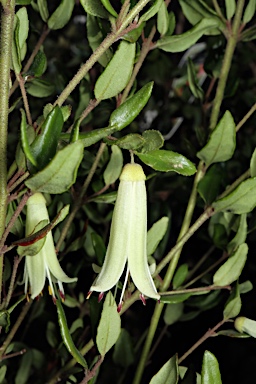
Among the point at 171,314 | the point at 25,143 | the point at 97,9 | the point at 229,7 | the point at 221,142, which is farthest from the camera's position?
the point at 171,314

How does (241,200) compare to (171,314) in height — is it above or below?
above

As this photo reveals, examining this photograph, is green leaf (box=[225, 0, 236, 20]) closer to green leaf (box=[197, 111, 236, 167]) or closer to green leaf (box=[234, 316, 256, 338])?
green leaf (box=[197, 111, 236, 167])

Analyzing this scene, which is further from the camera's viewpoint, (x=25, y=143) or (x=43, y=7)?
(x=43, y=7)

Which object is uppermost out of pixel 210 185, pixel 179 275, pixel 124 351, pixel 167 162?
pixel 167 162

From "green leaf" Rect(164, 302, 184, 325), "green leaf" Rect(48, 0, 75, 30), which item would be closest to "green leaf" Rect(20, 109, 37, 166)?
"green leaf" Rect(48, 0, 75, 30)

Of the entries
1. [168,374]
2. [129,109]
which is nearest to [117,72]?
[129,109]

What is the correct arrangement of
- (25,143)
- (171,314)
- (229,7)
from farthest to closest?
(171,314), (229,7), (25,143)

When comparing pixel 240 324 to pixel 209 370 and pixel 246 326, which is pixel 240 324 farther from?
pixel 209 370
